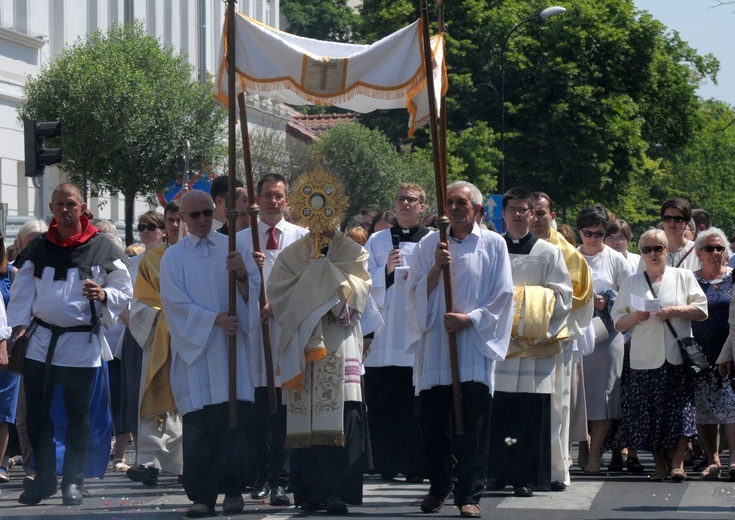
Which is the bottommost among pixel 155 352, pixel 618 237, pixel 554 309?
pixel 155 352

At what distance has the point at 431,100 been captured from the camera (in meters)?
9.90

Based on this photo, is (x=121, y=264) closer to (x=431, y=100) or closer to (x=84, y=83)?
(x=431, y=100)

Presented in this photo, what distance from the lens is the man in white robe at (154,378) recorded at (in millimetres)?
10547

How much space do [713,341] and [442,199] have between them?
391 cm

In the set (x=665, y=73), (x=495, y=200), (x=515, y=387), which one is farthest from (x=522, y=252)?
(x=665, y=73)

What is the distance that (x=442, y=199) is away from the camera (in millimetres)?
9680

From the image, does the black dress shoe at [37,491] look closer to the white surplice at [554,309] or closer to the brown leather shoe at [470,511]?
the brown leather shoe at [470,511]

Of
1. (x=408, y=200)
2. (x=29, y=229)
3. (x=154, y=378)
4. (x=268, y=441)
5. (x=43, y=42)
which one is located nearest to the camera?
(x=268, y=441)

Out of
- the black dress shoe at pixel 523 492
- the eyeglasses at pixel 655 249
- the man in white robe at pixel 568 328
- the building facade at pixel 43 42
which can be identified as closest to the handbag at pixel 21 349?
the black dress shoe at pixel 523 492

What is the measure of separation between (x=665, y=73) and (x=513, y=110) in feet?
28.3

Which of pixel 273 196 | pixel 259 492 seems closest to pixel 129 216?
pixel 273 196

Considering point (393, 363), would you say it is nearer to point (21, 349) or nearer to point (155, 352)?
point (155, 352)

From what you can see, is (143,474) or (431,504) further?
(143,474)

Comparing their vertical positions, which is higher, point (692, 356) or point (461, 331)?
point (461, 331)
